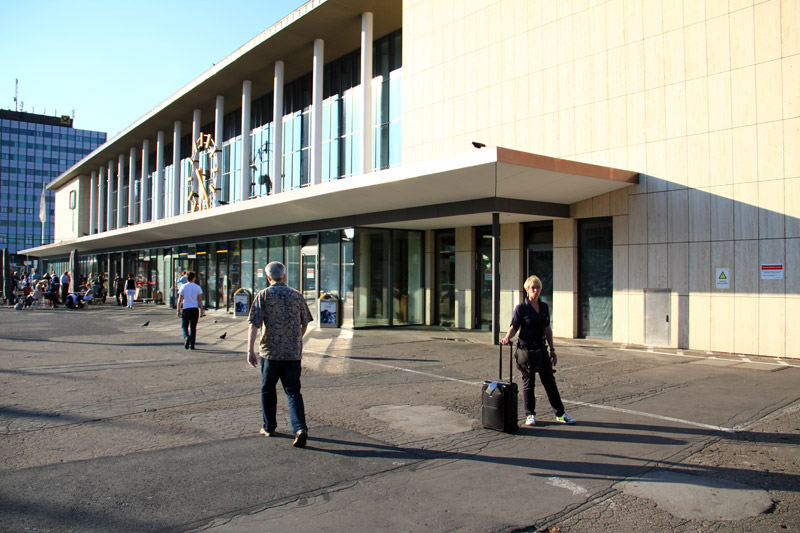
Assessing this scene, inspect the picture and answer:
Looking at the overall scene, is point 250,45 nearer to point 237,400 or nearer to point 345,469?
point 237,400

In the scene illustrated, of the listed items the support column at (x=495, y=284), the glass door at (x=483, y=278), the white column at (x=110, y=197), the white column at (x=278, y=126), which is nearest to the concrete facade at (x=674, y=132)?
the support column at (x=495, y=284)

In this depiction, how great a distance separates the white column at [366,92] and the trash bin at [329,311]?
5161 millimetres

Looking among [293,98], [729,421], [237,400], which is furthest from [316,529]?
[293,98]

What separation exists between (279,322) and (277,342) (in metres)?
0.21

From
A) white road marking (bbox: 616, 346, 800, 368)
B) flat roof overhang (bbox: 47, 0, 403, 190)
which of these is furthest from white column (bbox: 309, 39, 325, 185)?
white road marking (bbox: 616, 346, 800, 368)

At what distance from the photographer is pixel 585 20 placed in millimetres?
15438

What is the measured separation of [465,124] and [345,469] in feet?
48.8

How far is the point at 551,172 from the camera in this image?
40.8 feet

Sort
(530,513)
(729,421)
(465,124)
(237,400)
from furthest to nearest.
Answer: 1. (465,124)
2. (237,400)
3. (729,421)
4. (530,513)

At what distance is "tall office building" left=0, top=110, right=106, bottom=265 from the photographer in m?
131

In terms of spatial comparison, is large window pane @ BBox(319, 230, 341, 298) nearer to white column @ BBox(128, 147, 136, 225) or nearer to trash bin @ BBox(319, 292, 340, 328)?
trash bin @ BBox(319, 292, 340, 328)

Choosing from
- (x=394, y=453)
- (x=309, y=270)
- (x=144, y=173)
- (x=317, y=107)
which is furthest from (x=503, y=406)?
(x=144, y=173)

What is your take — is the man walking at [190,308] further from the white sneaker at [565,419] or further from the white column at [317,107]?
the white column at [317,107]

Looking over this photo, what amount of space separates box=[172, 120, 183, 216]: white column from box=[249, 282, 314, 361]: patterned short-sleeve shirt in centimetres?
3563
